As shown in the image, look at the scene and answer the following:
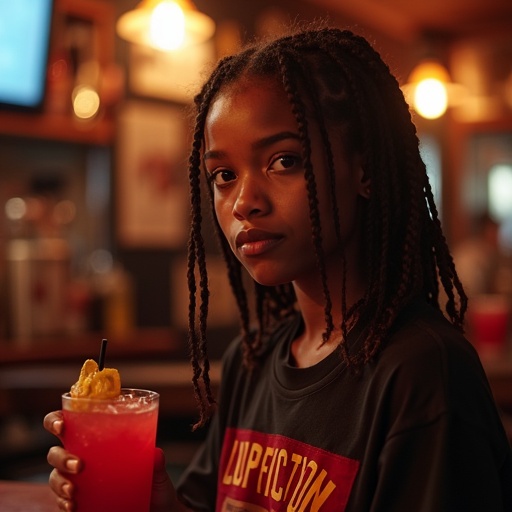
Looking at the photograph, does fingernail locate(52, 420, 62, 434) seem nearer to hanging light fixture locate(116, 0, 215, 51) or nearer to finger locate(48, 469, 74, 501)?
finger locate(48, 469, 74, 501)

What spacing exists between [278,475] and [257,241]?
1.26 ft

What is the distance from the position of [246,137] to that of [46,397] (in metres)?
1.91

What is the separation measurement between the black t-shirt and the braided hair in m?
0.06

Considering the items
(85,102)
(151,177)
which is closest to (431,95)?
(151,177)

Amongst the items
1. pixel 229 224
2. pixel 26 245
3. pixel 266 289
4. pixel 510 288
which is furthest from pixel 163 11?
pixel 510 288

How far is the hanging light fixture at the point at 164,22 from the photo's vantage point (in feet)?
12.1

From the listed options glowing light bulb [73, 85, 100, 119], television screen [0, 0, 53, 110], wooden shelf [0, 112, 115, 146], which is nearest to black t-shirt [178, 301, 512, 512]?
television screen [0, 0, 53, 110]

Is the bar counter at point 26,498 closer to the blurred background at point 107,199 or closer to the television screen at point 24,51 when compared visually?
the blurred background at point 107,199

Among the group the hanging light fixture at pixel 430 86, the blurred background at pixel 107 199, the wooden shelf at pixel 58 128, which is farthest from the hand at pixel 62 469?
the hanging light fixture at pixel 430 86

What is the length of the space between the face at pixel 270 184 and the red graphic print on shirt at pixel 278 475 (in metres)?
0.29

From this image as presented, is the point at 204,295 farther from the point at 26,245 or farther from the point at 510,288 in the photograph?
the point at 510,288

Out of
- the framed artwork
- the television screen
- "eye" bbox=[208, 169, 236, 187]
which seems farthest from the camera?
the framed artwork

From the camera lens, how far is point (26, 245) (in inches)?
162

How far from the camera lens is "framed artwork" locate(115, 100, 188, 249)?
5.07 m
